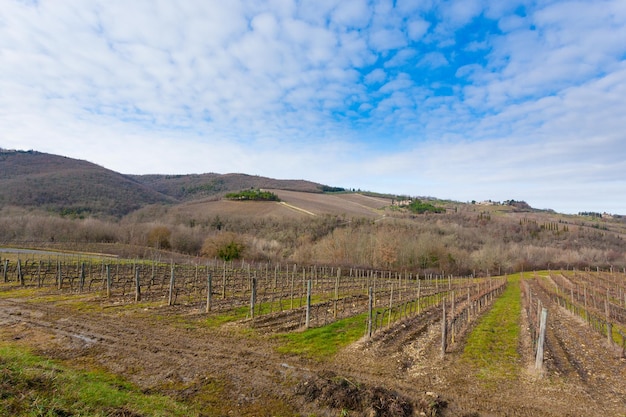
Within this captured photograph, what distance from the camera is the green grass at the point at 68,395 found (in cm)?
593

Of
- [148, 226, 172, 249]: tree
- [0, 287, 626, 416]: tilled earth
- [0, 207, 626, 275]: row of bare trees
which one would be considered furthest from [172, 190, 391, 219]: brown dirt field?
[0, 287, 626, 416]: tilled earth

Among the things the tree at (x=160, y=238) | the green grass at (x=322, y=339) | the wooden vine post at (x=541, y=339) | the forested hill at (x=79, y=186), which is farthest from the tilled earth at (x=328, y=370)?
the forested hill at (x=79, y=186)

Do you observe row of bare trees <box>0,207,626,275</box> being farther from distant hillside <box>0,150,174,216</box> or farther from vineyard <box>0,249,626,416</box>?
vineyard <box>0,249,626,416</box>

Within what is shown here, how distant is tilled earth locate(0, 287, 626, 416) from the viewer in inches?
318

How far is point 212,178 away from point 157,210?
67097 millimetres

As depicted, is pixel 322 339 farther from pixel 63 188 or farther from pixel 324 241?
pixel 63 188

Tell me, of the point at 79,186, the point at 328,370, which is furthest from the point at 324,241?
the point at 79,186

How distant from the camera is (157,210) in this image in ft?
295

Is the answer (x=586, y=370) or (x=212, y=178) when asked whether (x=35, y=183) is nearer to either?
(x=212, y=178)

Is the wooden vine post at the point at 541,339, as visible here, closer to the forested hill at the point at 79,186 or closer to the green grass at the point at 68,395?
the green grass at the point at 68,395

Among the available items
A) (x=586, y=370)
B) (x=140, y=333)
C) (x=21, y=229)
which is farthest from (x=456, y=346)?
(x=21, y=229)

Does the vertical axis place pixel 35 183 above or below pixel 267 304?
above

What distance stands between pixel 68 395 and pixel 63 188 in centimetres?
11408

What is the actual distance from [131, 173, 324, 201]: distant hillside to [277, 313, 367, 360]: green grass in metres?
117
